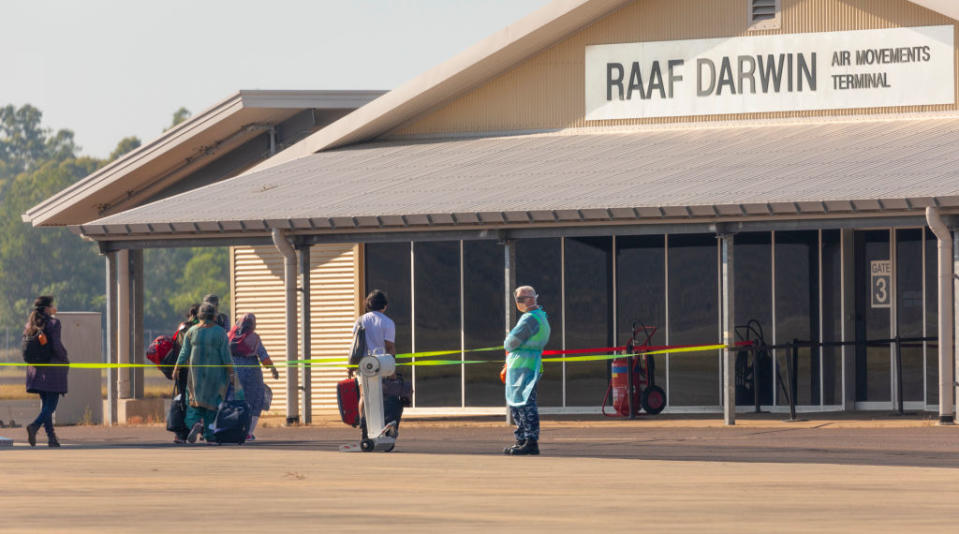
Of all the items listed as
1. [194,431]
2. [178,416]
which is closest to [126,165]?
[178,416]

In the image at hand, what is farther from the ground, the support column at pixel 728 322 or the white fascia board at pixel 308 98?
the white fascia board at pixel 308 98

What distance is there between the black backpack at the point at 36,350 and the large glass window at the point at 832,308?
1087 centimetres

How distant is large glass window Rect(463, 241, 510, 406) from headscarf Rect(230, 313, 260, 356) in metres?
6.98

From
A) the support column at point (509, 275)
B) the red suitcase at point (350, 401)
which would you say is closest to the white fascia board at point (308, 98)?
the support column at point (509, 275)

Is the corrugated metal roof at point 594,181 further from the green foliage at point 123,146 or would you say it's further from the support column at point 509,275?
the green foliage at point 123,146

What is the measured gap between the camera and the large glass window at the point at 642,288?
971 inches

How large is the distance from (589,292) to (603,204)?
4331mm

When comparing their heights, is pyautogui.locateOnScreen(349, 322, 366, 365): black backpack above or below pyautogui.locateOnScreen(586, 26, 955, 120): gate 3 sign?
below

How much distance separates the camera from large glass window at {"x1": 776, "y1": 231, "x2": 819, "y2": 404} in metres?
24.2

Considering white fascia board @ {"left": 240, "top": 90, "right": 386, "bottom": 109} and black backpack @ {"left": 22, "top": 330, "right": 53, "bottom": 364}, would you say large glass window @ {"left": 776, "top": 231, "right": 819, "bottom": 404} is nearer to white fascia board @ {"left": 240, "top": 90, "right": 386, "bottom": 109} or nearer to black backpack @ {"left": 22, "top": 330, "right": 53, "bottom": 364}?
white fascia board @ {"left": 240, "top": 90, "right": 386, "bottom": 109}

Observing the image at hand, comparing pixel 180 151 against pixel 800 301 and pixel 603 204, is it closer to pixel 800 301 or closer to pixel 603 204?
pixel 603 204

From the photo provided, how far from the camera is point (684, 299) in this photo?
2462 centimetres

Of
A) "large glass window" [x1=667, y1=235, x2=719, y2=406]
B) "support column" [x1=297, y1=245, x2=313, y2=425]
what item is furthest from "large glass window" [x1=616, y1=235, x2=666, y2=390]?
"support column" [x1=297, y1=245, x2=313, y2=425]

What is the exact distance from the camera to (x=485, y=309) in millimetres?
25406
